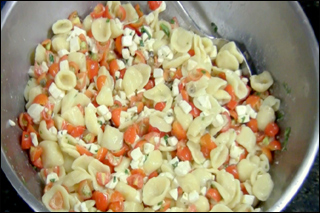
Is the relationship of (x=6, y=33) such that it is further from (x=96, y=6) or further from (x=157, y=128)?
(x=157, y=128)

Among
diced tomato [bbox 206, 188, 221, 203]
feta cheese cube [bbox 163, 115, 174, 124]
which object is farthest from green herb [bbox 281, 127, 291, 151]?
feta cheese cube [bbox 163, 115, 174, 124]

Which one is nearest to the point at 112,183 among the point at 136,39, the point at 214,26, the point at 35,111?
the point at 35,111

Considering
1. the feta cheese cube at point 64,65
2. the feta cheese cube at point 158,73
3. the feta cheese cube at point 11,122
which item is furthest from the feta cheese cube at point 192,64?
the feta cheese cube at point 11,122

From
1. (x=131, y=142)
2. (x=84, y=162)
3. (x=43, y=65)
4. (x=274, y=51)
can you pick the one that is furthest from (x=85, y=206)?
(x=274, y=51)

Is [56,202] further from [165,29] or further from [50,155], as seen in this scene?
[165,29]

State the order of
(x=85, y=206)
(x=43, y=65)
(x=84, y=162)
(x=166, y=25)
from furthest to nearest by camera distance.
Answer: (x=166, y=25) → (x=43, y=65) → (x=84, y=162) → (x=85, y=206)

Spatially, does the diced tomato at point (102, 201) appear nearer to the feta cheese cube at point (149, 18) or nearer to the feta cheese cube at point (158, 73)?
the feta cheese cube at point (158, 73)
